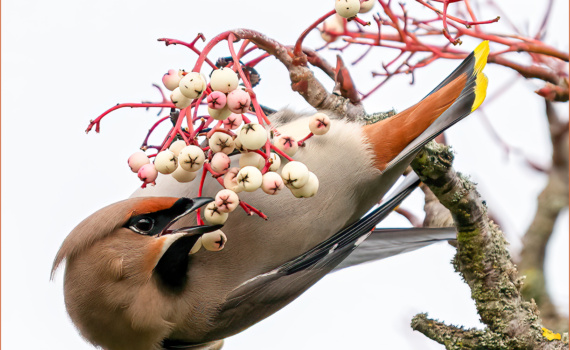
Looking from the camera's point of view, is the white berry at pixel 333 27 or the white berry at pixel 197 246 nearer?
the white berry at pixel 197 246

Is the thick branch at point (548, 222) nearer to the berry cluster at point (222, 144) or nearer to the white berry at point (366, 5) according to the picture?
the white berry at point (366, 5)

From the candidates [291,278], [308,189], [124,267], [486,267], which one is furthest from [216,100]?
[486,267]

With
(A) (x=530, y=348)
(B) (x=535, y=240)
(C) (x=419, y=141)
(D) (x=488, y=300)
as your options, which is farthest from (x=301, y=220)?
(B) (x=535, y=240)

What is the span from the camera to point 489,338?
3.05 meters

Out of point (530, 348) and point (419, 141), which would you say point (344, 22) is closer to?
point (419, 141)

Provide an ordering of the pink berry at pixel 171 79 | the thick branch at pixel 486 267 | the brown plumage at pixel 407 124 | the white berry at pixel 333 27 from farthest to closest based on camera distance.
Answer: the white berry at pixel 333 27
the brown plumage at pixel 407 124
the thick branch at pixel 486 267
the pink berry at pixel 171 79

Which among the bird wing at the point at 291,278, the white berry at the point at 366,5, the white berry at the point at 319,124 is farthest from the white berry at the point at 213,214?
the white berry at the point at 366,5

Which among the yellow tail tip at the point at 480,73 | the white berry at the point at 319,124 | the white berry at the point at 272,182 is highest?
the yellow tail tip at the point at 480,73

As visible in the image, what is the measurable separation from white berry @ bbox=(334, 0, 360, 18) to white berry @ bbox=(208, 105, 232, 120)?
424 mm

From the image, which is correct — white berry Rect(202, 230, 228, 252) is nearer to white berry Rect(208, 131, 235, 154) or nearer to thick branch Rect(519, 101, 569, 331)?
white berry Rect(208, 131, 235, 154)

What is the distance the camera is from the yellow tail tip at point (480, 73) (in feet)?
10.1

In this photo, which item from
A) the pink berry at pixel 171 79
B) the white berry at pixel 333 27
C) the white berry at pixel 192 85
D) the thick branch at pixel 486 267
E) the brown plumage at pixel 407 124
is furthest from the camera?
the white berry at pixel 333 27

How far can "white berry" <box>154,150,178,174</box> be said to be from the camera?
2.31 m

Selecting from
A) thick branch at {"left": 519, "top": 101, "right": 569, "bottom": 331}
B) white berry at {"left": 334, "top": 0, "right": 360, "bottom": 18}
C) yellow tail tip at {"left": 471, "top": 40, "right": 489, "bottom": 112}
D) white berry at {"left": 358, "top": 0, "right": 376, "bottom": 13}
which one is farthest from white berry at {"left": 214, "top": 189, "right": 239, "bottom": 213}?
thick branch at {"left": 519, "top": 101, "right": 569, "bottom": 331}
